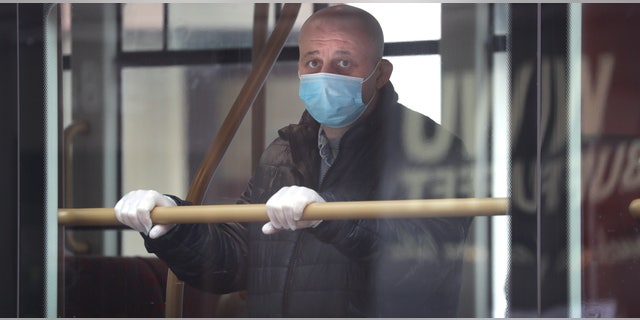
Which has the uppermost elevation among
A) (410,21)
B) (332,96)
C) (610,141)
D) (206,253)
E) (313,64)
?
(410,21)

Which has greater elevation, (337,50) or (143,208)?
(337,50)

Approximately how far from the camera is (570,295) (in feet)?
10.1

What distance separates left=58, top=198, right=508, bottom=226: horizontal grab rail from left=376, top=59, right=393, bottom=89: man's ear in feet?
1.20

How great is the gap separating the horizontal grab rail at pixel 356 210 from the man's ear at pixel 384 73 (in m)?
0.37

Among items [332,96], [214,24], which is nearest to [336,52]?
[332,96]

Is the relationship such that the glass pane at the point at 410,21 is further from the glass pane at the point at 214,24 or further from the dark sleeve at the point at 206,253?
the dark sleeve at the point at 206,253

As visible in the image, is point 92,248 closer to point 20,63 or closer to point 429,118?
point 20,63

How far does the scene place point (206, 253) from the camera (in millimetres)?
3123

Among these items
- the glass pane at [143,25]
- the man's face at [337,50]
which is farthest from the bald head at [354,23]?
the glass pane at [143,25]

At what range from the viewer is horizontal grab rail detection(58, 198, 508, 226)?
9.82 feet

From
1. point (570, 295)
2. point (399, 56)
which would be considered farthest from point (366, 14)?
point (570, 295)

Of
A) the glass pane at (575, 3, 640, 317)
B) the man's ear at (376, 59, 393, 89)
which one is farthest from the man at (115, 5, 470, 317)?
the glass pane at (575, 3, 640, 317)

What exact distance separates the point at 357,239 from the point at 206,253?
49 centimetres

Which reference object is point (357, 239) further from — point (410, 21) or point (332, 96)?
point (410, 21)
